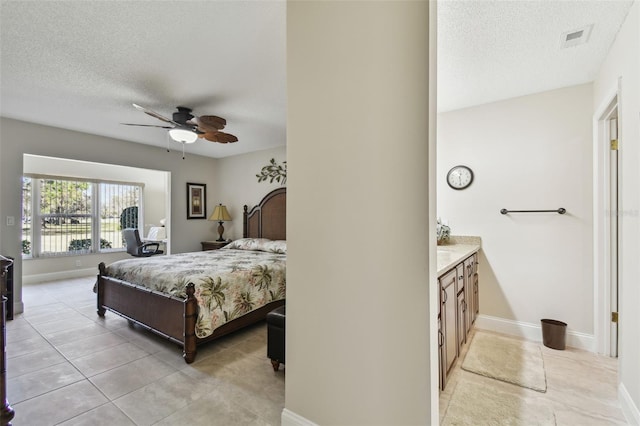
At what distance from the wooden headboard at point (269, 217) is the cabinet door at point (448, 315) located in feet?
10.8

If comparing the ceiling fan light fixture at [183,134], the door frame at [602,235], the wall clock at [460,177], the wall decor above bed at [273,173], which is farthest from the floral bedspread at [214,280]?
the door frame at [602,235]

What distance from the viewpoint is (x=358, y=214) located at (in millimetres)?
1354

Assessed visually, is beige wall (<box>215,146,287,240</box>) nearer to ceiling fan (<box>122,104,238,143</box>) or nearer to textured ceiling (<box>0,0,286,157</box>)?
textured ceiling (<box>0,0,286,157</box>)

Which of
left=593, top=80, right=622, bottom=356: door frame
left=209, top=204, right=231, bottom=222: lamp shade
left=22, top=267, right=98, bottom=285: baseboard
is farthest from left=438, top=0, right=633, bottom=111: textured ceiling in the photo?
left=22, top=267, right=98, bottom=285: baseboard

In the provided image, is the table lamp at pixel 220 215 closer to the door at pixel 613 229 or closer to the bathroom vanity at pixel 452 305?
the bathroom vanity at pixel 452 305

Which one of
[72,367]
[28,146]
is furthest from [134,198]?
[72,367]

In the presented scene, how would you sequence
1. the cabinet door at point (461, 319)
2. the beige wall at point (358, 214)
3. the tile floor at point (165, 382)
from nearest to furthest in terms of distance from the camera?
the beige wall at point (358, 214)
the tile floor at point (165, 382)
the cabinet door at point (461, 319)

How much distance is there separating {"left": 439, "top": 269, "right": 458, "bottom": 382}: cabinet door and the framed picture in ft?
17.2

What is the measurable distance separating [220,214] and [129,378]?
3840mm

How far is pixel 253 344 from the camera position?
273 cm

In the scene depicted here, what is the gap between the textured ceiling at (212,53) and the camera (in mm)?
1766

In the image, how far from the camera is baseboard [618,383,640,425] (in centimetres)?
158

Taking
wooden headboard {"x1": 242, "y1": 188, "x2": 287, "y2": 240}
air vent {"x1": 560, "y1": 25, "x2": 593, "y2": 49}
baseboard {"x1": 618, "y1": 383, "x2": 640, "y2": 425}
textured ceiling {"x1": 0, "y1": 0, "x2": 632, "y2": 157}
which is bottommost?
baseboard {"x1": 618, "y1": 383, "x2": 640, "y2": 425}

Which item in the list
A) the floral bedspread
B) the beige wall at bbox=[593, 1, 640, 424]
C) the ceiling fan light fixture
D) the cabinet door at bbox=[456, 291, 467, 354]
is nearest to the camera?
the beige wall at bbox=[593, 1, 640, 424]
